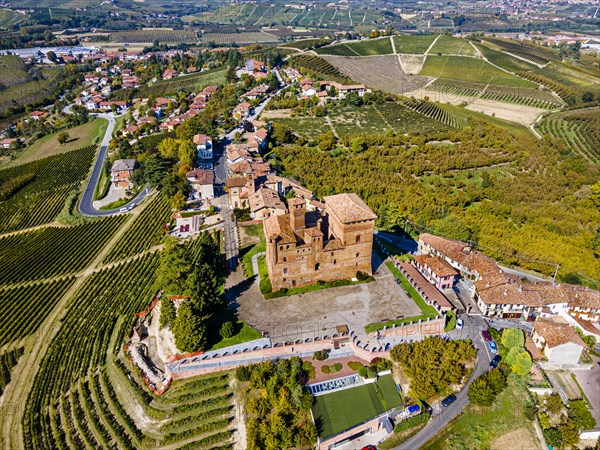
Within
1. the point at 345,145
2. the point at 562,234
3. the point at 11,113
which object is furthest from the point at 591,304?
the point at 11,113

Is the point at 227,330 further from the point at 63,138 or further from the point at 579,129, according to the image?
the point at 579,129

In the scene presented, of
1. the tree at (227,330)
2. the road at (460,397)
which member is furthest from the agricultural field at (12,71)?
the road at (460,397)

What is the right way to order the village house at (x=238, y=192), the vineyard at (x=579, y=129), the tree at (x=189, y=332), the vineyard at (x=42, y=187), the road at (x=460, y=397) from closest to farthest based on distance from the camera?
the road at (x=460, y=397) → the tree at (x=189, y=332) → the village house at (x=238, y=192) → the vineyard at (x=42, y=187) → the vineyard at (x=579, y=129)

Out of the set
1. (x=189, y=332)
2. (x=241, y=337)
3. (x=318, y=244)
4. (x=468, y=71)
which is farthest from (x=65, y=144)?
(x=468, y=71)

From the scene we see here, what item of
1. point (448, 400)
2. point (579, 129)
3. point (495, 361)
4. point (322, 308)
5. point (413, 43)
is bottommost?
point (579, 129)

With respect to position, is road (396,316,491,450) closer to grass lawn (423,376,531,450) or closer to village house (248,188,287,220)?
grass lawn (423,376,531,450)

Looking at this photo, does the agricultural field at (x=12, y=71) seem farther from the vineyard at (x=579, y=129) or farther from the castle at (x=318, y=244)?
the vineyard at (x=579, y=129)
